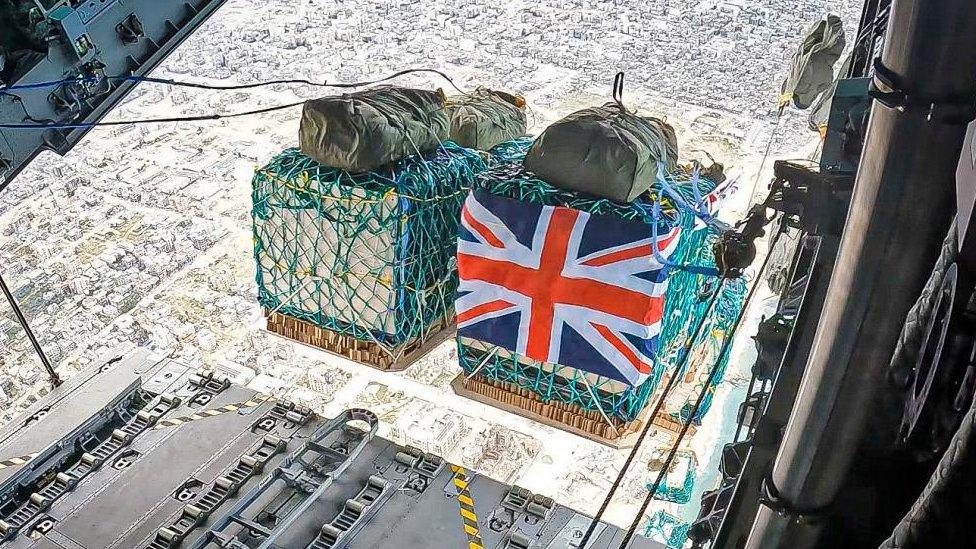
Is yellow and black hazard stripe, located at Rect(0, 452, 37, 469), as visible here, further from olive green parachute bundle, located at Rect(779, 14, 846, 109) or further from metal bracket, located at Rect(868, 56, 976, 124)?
olive green parachute bundle, located at Rect(779, 14, 846, 109)

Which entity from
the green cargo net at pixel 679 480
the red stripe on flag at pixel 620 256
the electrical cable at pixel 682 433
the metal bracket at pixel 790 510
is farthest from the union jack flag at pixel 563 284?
the metal bracket at pixel 790 510

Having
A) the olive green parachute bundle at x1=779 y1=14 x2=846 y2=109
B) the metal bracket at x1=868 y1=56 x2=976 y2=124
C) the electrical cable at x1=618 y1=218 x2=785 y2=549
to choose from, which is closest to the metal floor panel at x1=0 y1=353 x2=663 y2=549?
the electrical cable at x1=618 y1=218 x2=785 y2=549

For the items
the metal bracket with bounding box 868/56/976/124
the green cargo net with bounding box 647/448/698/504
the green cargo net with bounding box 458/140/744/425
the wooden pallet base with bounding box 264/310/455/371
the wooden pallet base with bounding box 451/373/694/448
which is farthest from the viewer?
the green cargo net with bounding box 647/448/698/504

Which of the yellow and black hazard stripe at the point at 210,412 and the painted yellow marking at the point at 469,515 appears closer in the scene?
the painted yellow marking at the point at 469,515

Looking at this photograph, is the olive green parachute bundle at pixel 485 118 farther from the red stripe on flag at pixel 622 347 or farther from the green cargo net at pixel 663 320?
the red stripe on flag at pixel 622 347

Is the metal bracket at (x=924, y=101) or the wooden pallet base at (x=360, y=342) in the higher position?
the metal bracket at (x=924, y=101)

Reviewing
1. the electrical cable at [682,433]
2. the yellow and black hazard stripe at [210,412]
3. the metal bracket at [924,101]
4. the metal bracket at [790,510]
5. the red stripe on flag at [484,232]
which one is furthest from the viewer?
the yellow and black hazard stripe at [210,412]

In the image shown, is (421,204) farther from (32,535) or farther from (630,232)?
(32,535)
